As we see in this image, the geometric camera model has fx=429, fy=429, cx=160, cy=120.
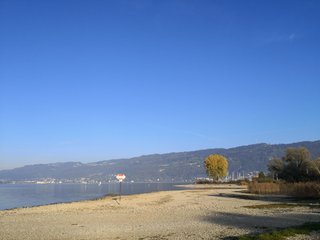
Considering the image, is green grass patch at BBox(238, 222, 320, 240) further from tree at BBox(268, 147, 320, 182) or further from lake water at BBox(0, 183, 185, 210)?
tree at BBox(268, 147, 320, 182)

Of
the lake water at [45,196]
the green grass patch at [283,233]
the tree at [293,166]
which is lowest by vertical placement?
the green grass patch at [283,233]

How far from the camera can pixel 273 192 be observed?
152 ft

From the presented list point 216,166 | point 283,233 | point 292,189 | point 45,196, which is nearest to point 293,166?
point 292,189

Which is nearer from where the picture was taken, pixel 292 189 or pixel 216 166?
pixel 292 189

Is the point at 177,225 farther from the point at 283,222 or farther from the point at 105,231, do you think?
the point at 283,222

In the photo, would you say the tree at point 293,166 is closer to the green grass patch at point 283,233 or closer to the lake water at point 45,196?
the lake water at point 45,196

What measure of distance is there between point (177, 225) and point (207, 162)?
93.1 meters

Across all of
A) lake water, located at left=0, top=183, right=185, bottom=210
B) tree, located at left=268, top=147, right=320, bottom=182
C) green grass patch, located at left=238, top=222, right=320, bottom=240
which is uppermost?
tree, located at left=268, top=147, right=320, bottom=182

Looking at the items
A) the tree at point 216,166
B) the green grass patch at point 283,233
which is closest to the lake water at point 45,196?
the tree at point 216,166

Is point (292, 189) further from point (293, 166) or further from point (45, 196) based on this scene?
point (45, 196)

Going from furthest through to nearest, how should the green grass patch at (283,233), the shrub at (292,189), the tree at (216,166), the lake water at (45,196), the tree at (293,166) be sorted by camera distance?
1. the tree at (216,166)
2. the tree at (293,166)
3. the lake water at (45,196)
4. the shrub at (292,189)
5. the green grass patch at (283,233)

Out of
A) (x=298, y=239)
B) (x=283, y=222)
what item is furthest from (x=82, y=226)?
(x=298, y=239)

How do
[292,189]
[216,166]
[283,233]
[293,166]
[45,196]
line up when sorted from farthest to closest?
[216,166], [45,196], [293,166], [292,189], [283,233]

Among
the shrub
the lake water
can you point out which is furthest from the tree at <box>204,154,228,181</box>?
the shrub
